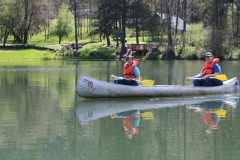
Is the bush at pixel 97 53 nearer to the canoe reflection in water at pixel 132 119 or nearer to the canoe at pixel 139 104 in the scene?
the canoe at pixel 139 104

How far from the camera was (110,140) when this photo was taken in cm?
1397

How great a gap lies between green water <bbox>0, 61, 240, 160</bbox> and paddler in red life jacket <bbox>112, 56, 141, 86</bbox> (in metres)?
0.82

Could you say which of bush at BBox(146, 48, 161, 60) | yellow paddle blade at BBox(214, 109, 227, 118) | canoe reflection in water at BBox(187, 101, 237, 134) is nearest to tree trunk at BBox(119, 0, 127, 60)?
bush at BBox(146, 48, 161, 60)

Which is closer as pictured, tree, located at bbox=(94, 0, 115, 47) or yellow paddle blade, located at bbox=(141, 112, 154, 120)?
yellow paddle blade, located at bbox=(141, 112, 154, 120)

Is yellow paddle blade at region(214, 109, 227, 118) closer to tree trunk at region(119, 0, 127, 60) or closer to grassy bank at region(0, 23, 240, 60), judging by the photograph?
grassy bank at region(0, 23, 240, 60)

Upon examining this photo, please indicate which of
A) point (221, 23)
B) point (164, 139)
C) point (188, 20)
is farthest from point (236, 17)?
point (164, 139)

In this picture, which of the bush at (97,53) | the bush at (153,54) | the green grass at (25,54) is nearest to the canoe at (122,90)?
the bush at (153,54)

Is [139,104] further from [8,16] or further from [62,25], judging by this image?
[62,25]

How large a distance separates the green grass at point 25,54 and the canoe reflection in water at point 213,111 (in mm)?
46169

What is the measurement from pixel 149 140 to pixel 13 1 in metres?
66.0

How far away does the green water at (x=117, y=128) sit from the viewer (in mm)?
12562

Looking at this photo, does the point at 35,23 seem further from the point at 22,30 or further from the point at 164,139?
the point at 164,139

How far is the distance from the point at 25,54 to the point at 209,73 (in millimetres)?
46958

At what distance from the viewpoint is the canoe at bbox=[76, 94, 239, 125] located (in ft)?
63.6
